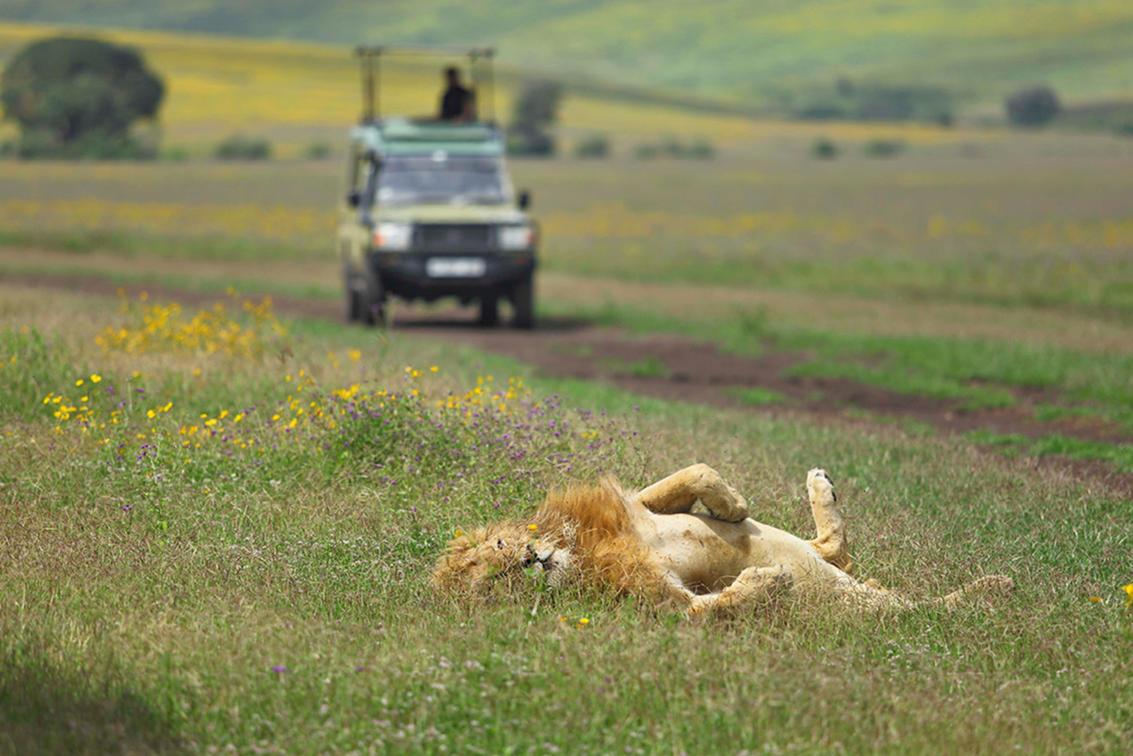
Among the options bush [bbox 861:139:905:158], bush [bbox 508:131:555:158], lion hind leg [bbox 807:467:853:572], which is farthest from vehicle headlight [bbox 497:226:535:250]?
→ bush [bbox 861:139:905:158]

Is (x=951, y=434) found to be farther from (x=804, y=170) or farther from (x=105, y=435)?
(x=804, y=170)

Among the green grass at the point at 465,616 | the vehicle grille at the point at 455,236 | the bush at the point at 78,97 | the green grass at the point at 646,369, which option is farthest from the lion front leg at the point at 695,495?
the bush at the point at 78,97

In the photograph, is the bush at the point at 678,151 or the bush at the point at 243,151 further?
the bush at the point at 678,151

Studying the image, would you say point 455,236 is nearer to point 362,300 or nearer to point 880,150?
point 362,300

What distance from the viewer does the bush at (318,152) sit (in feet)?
257

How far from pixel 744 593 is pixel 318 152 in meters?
76.9

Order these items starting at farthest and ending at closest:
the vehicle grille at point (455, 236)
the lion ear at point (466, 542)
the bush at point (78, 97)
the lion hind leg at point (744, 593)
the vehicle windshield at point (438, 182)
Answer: the bush at point (78, 97)
the vehicle windshield at point (438, 182)
the vehicle grille at point (455, 236)
the lion ear at point (466, 542)
the lion hind leg at point (744, 593)

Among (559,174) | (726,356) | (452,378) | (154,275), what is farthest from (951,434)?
(559,174)

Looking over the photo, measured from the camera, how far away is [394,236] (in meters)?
18.4

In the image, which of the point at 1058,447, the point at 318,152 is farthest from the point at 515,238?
the point at 318,152

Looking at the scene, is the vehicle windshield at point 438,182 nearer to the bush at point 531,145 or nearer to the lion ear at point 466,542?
the lion ear at point 466,542

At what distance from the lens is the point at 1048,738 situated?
429 cm

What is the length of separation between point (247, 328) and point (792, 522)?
7.39 metres

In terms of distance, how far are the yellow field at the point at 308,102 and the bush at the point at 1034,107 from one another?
13120 mm
